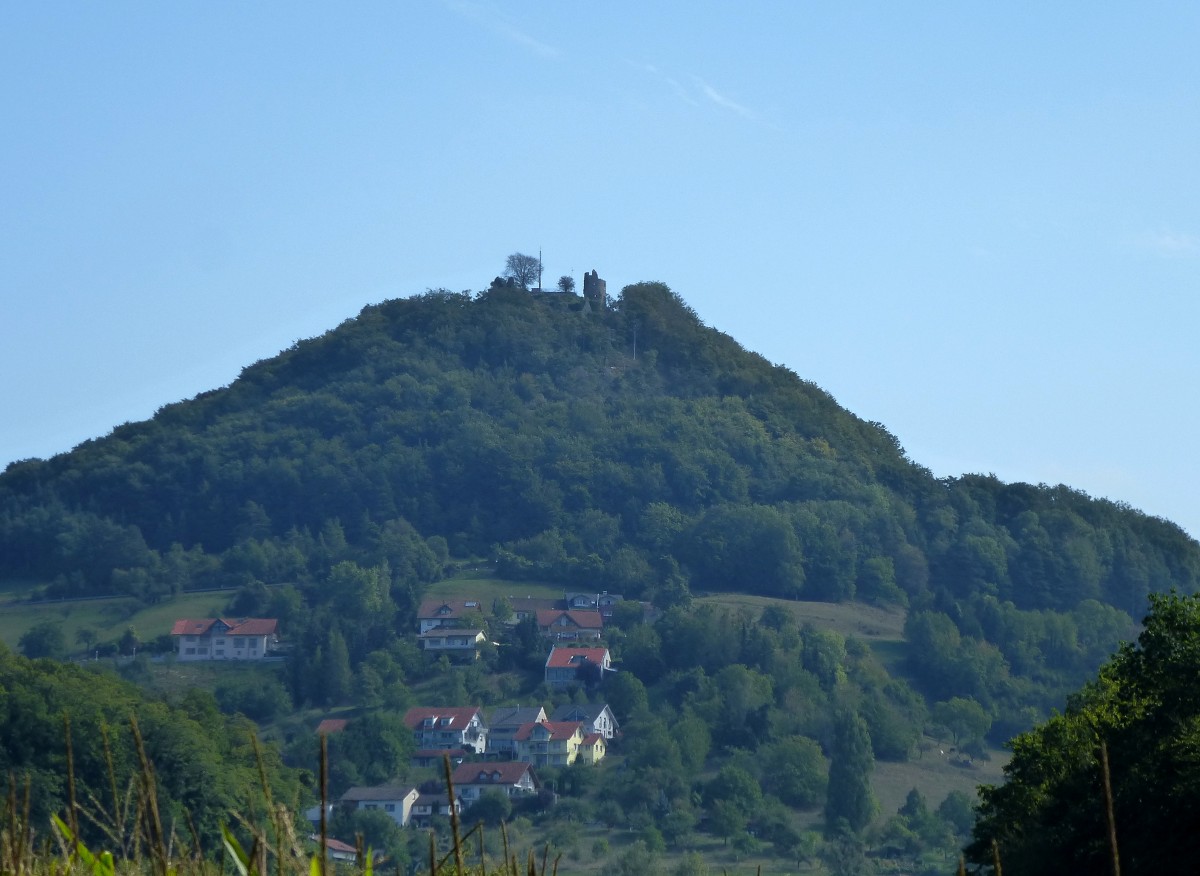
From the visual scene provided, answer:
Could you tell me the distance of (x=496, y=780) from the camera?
59.4 metres

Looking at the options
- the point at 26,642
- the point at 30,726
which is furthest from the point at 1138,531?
the point at 30,726

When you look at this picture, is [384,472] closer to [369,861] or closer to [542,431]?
[542,431]

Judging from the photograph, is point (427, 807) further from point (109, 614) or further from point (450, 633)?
point (109, 614)

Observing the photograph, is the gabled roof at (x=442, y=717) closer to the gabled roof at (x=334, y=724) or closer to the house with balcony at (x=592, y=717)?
the gabled roof at (x=334, y=724)

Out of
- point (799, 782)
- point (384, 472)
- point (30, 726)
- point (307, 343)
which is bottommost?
point (799, 782)

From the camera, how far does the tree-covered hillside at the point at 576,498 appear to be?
92.1 metres

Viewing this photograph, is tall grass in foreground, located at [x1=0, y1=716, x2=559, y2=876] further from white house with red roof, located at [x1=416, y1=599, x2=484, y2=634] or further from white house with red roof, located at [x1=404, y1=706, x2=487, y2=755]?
white house with red roof, located at [x1=416, y1=599, x2=484, y2=634]

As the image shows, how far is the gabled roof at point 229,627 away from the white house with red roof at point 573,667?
14714mm

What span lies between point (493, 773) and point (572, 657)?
16.1 metres

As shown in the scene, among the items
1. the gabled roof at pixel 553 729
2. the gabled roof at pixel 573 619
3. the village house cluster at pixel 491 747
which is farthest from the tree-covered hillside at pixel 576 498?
the gabled roof at pixel 553 729

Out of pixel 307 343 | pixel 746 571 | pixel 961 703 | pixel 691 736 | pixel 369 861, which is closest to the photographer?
pixel 369 861

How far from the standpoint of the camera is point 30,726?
1303 inches

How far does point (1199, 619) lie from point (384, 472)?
93796 mm

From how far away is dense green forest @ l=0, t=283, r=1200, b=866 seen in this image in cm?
6662
